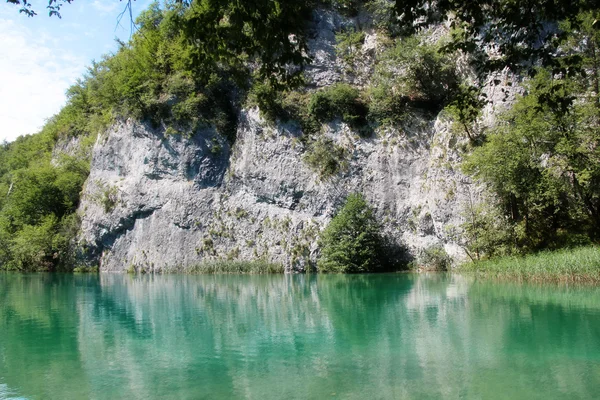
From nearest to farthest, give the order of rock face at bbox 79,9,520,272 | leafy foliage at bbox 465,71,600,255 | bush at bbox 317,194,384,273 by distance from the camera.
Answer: leafy foliage at bbox 465,71,600,255, bush at bbox 317,194,384,273, rock face at bbox 79,9,520,272

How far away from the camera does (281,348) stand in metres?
8.54

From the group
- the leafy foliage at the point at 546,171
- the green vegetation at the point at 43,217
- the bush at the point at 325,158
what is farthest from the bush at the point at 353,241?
the green vegetation at the point at 43,217

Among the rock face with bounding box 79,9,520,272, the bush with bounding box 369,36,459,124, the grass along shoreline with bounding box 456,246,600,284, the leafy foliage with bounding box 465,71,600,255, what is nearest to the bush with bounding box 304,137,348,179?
the rock face with bounding box 79,9,520,272

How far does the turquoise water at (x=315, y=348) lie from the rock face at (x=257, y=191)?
14.2 meters

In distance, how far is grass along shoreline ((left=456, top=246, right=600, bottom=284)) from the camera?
15579mm

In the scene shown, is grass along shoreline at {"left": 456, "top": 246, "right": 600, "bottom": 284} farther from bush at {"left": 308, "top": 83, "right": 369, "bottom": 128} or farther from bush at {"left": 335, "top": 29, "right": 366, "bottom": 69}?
bush at {"left": 335, "top": 29, "right": 366, "bottom": 69}

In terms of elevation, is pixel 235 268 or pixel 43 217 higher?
pixel 43 217

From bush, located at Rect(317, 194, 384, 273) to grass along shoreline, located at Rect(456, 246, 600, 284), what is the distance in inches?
319

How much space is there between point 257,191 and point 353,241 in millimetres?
9316

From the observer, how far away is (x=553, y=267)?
54.9 ft

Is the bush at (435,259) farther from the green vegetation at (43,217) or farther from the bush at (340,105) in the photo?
the green vegetation at (43,217)

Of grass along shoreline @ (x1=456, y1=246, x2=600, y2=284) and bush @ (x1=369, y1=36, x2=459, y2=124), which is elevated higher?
bush @ (x1=369, y1=36, x2=459, y2=124)

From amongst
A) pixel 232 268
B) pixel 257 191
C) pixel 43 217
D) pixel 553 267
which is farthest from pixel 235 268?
pixel 553 267

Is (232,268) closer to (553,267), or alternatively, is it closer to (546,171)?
(546,171)
